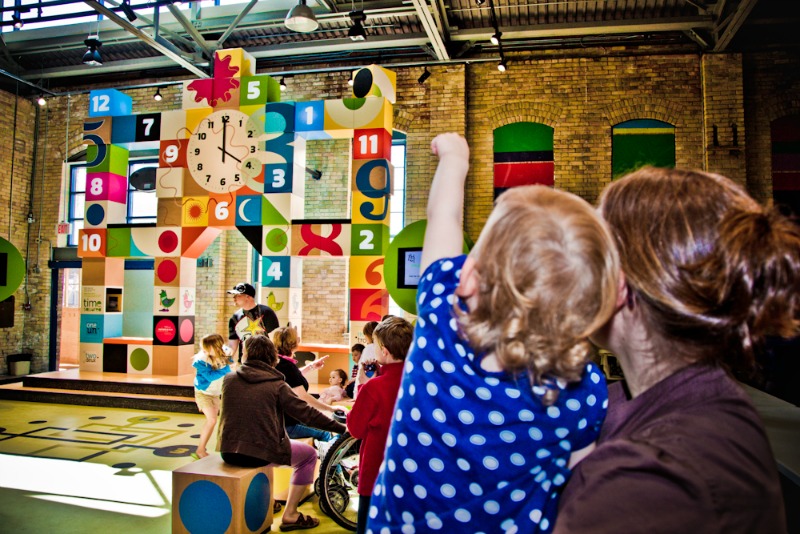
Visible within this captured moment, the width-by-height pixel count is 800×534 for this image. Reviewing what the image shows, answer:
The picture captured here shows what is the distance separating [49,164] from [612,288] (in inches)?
531

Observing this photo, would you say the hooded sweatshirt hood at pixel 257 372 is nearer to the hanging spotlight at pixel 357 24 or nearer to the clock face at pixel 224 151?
the clock face at pixel 224 151

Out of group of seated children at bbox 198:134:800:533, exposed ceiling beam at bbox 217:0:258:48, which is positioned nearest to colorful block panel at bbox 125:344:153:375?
exposed ceiling beam at bbox 217:0:258:48

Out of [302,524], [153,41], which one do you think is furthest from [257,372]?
[153,41]

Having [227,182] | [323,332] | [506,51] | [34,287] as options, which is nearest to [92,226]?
[227,182]

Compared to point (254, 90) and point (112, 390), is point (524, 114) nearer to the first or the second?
point (254, 90)

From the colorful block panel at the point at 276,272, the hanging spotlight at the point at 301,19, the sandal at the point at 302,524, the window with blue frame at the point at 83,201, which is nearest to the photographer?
the sandal at the point at 302,524

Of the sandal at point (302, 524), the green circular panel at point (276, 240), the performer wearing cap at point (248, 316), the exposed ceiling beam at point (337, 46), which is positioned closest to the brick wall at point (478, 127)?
the exposed ceiling beam at point (337, 46)

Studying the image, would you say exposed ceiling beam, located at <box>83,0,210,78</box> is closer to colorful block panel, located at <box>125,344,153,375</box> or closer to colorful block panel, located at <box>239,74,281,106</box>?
colorful block panel, located at <box>239,74,281,106</box>

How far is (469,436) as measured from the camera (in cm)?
87

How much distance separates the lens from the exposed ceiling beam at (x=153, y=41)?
7332mm

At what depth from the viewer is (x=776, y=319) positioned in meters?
0.69

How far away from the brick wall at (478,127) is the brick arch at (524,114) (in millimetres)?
17

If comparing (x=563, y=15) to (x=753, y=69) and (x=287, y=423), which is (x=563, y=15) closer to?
(x=753, y=69)

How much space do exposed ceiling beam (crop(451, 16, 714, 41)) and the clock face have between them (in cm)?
361
